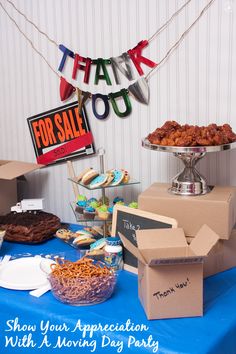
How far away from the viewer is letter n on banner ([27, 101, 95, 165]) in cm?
216

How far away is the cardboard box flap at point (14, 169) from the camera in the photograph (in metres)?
2.02

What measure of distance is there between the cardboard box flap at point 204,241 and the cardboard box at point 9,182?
90 centimetres

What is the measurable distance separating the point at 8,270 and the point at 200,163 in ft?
2.67

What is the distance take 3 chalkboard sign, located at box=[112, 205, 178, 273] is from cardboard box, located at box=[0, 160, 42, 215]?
547mm

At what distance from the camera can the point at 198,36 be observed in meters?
1.81

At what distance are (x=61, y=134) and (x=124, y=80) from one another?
1.33 feet

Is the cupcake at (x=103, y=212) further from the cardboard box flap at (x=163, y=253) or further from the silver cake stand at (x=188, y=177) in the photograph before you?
the cardboard box flap at (x=163, y=253)

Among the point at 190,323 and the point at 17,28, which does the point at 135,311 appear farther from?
the point at 17,28

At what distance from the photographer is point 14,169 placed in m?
2.10

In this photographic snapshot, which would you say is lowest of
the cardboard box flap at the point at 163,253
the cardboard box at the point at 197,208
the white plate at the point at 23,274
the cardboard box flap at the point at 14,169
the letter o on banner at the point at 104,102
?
the white plate at the point at 23,274

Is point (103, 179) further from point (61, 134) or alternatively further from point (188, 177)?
point (61, 134)

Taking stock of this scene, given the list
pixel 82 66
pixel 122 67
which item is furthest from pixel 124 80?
pixel 82 66

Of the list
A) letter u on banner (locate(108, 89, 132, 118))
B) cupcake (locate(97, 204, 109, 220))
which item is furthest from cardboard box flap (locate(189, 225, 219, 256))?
letter u on banner (locate(108, 89, 132, 118))

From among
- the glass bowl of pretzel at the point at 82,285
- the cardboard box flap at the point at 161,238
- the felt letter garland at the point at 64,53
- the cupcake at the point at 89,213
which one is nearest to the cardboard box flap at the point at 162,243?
the cardboard box flap at the point at 161,238
